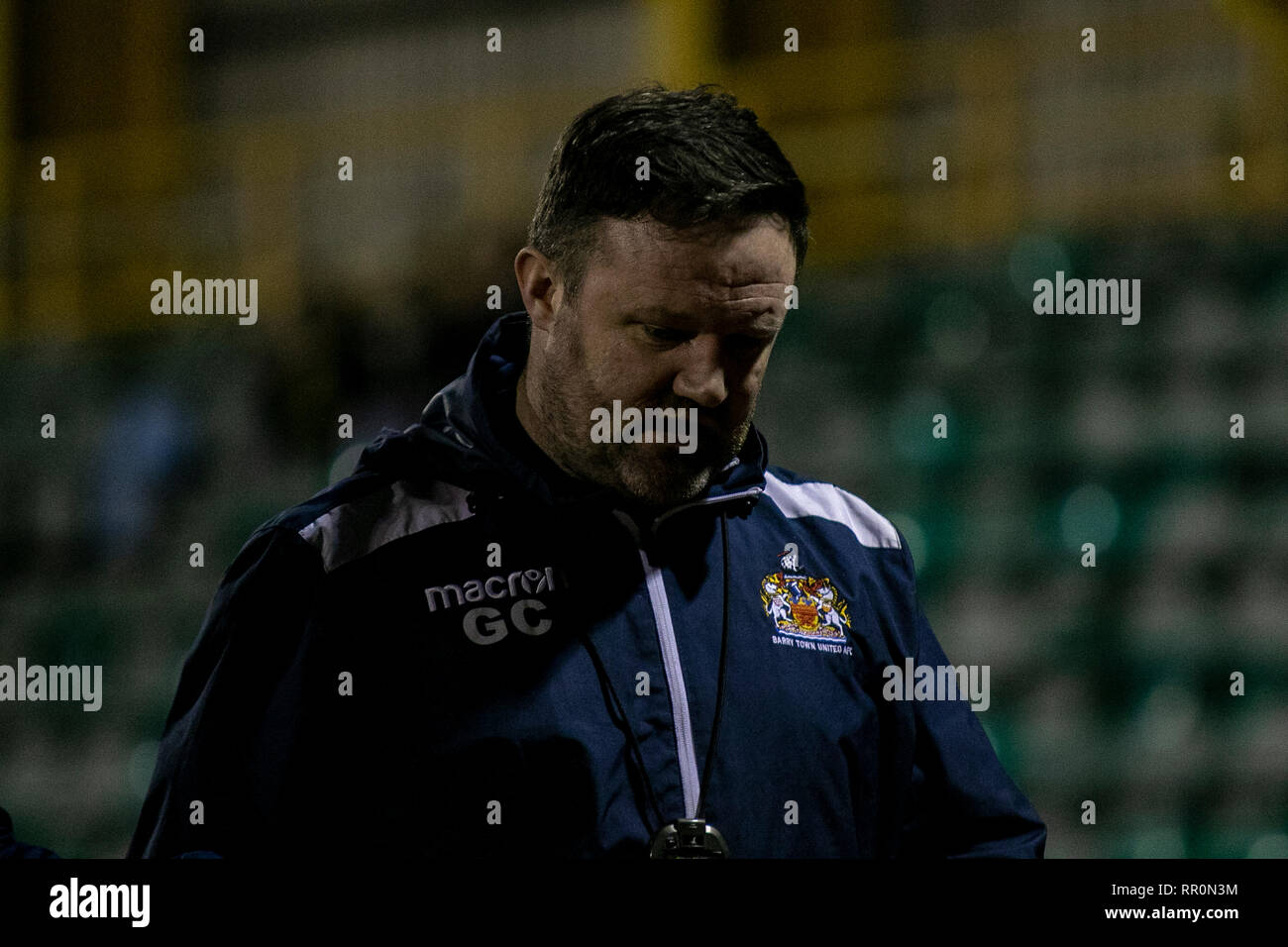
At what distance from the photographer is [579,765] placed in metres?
1.31

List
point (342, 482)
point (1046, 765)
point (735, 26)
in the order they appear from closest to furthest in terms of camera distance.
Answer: point (342, 482) → point (1046, 765) → point (735, 26)

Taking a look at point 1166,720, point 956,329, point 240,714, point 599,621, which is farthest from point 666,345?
point 956,329

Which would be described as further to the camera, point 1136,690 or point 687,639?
point 1136,690

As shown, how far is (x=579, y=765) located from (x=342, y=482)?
14.9 inches

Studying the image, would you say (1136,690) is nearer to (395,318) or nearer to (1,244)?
(395,318)

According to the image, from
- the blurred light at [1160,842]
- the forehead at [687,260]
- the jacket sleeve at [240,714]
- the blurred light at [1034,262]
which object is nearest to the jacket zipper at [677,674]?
the forehead at [687,260]

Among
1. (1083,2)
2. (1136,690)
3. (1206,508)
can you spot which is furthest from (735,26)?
(1136,690)

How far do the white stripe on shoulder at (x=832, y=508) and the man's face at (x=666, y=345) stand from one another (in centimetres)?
15

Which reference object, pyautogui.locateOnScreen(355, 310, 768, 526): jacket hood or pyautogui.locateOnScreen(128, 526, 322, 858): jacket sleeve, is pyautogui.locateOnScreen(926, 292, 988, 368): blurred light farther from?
pyautogui.locateOnScreen(128, 526, 322, 858): jacket sleeve

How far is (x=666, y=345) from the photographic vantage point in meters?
1.41

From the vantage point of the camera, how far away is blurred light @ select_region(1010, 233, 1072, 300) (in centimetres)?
463

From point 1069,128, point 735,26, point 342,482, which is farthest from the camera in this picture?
point 735,26

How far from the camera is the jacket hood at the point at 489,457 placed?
4.65 ft

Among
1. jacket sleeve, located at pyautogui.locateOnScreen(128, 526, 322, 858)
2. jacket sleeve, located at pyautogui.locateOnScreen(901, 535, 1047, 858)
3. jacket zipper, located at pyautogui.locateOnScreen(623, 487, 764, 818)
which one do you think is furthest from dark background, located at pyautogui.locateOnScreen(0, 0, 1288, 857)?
jacket sleeve, located at pyautogui.locateOnScreen(128, 526, 322, 858)
